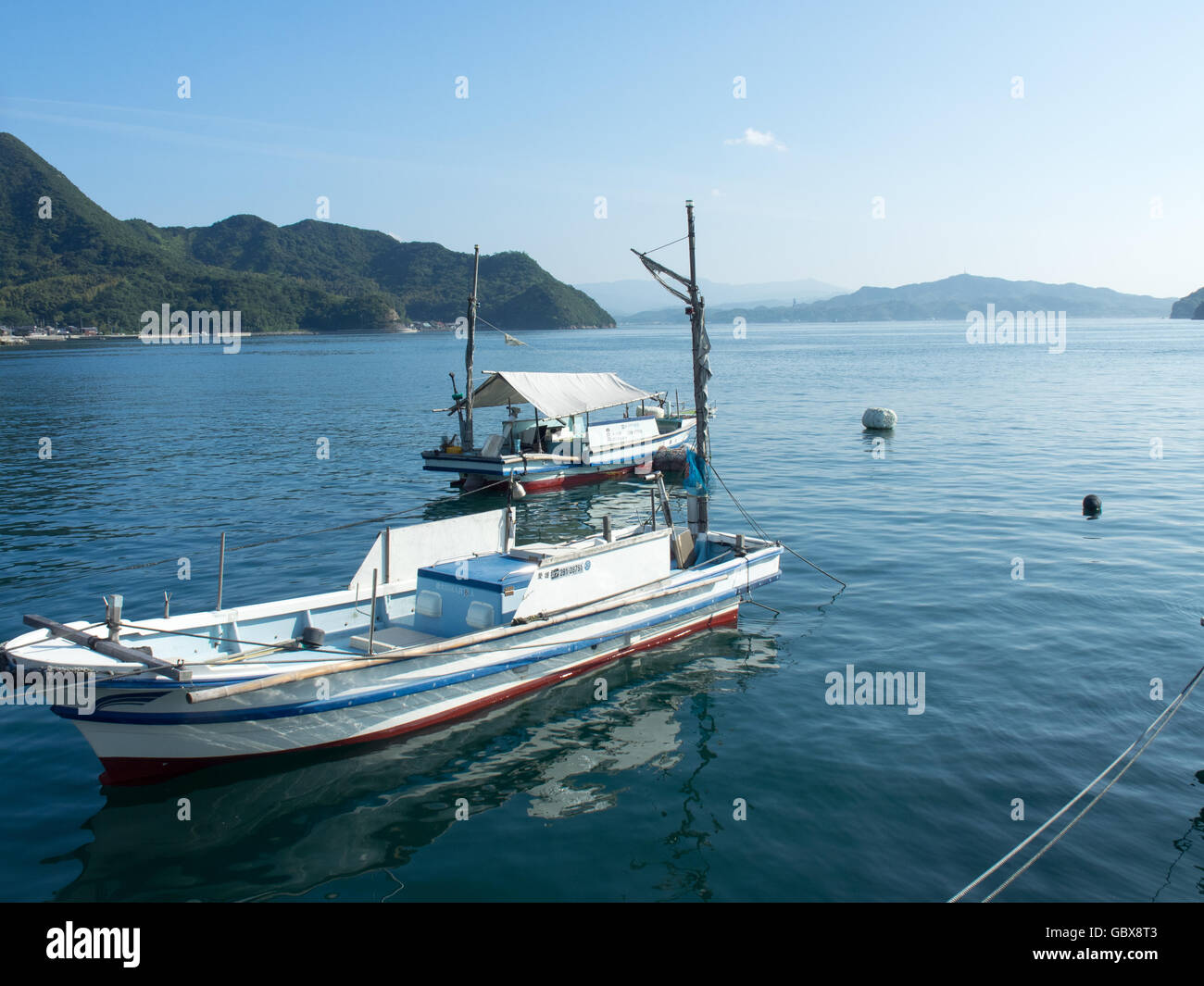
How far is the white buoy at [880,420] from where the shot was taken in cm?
4728

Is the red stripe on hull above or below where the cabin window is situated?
below

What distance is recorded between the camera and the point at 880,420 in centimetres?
4734

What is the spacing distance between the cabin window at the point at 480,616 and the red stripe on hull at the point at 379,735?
4.14ft

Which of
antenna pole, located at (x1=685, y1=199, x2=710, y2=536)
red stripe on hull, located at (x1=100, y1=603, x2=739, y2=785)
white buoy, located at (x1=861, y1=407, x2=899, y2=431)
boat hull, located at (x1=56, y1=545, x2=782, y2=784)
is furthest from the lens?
white buoy, located at (x1=861, y1=407, x2=899, y2=431)

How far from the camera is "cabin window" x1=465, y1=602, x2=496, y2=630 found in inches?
581

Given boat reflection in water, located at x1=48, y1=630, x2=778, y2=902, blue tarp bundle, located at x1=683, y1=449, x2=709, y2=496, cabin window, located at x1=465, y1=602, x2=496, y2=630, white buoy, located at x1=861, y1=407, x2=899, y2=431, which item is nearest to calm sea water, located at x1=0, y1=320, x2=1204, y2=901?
boat reflection in water, located at x1=48, y1=630, x2=778, y2=902

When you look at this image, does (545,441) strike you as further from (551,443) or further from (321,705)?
(321,705)

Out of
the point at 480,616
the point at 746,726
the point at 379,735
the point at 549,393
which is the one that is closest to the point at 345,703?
the point at 379,735

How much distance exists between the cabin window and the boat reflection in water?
1.54m

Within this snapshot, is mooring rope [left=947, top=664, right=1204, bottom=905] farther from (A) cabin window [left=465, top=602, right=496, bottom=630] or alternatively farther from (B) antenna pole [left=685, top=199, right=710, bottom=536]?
(B) antenna pole [left=685, top=199, right=710, bottom=536]

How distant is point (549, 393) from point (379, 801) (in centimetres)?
2540

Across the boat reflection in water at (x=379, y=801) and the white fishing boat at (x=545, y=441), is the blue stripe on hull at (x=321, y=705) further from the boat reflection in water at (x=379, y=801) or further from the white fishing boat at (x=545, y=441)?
the white fishing boat at (x=545, y=441)

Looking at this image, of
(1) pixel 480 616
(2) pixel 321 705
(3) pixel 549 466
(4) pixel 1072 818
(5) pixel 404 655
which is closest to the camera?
(4) pixel 1072 818

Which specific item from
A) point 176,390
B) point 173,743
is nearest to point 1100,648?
point 173,743
